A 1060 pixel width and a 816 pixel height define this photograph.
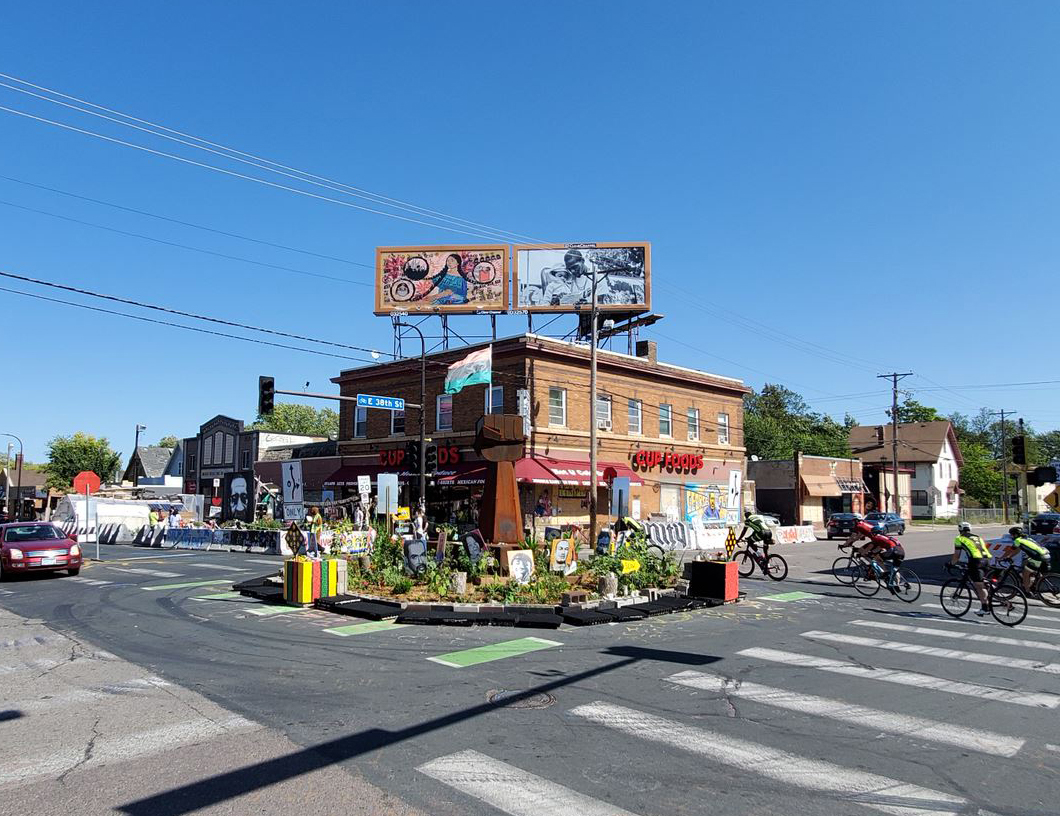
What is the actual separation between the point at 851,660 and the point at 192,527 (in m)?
31.1

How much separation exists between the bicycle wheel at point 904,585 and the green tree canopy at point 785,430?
1848 inches

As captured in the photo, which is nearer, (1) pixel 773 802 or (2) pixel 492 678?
(1) pixel 773 802

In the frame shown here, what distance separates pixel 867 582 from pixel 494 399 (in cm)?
1997

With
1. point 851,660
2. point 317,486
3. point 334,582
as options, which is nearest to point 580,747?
point 851,660

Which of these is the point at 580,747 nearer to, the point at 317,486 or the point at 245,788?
the point at 245,788

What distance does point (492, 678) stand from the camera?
8734 millimetres

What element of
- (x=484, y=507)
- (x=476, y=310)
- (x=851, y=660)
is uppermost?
(x=476, y=310)

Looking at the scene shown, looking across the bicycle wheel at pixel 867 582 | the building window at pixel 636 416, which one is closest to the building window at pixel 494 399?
the building window at pixel 636 416

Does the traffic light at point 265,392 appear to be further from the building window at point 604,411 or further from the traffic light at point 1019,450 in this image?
the traffic light at point 1019,450

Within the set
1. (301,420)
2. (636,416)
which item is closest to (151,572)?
(636,416)

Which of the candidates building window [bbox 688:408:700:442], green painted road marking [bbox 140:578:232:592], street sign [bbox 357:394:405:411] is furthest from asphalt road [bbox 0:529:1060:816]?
building window [bbox 688:408:700:442]

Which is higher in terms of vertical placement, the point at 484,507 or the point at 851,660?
the point at 484,507

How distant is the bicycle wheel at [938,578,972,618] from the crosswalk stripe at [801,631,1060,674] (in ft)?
11.3

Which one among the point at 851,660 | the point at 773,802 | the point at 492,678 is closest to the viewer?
the point at 773,802
